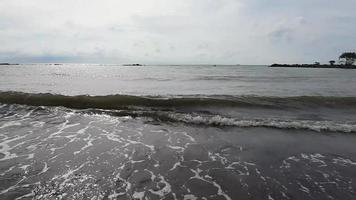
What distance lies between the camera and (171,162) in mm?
7801

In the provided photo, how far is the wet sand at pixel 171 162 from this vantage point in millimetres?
6027

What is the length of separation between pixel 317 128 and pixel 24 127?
12.6 meters

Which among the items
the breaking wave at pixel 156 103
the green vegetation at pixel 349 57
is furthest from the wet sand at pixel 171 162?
the green vegetation at pixel 349 57

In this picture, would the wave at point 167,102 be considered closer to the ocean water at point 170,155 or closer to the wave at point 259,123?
the ocean water at point 170,155

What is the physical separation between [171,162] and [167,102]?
10.5 meters

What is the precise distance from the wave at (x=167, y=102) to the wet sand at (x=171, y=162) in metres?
5.31

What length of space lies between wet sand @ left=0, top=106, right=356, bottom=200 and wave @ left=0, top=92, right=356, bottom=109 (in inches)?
209

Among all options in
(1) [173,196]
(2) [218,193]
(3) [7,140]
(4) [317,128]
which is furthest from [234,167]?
(3) [7,140]

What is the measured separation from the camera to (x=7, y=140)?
9.62 meters

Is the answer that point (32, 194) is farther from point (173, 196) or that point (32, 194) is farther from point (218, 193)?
point (218, 193)

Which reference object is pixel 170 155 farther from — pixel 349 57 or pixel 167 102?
pixel 349 57

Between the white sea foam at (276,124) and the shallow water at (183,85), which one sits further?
the shallow water at (183,85)

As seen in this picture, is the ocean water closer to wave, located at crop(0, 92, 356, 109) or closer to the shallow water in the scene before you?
wave, located at crop(0, 92, 356, 109)

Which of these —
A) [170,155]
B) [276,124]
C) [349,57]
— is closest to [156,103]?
[276,124]
